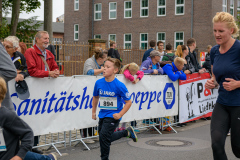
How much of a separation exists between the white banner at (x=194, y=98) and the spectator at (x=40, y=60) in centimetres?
408

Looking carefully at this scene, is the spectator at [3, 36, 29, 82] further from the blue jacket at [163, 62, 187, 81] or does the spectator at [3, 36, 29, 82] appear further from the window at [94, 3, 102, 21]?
the window at [94, 3, 102, 21]

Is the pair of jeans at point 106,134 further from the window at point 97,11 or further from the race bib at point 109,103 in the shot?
the window at point 97,11

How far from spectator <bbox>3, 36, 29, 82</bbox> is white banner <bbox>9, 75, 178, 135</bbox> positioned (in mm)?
168

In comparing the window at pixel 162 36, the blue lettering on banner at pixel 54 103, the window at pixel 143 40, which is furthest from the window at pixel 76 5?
the blue lettering on banner at pixel 54 103

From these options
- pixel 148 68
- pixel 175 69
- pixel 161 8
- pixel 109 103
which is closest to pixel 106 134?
pixel 109 103

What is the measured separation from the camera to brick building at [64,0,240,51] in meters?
36.8

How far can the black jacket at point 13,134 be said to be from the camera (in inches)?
127

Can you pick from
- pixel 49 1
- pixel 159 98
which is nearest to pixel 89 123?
pixel 159 98

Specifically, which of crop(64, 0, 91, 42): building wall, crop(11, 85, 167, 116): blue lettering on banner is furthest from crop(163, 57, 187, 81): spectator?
crop(64, 0, 91, 42): building wall

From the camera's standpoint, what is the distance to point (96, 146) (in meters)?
7.49

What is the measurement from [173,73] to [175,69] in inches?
8.8

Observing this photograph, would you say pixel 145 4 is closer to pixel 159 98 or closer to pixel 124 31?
pixel 124 31

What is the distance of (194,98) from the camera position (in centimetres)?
1033

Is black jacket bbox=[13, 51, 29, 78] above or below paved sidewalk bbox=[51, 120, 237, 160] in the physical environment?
above
